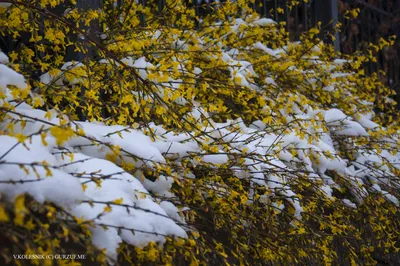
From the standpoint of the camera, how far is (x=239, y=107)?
3.72m

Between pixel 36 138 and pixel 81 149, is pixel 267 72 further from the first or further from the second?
pixel 36 138

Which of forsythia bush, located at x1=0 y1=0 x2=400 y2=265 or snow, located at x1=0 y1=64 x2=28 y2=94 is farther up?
snow, located at x1=0 y1=64 x2=28 y2=94

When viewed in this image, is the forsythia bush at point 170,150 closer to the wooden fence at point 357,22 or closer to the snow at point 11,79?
the snow at point 11,79

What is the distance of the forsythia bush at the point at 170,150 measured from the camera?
1.68 meters

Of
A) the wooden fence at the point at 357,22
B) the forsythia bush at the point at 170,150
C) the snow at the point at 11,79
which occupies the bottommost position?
the wooden fence at the point at 357,22

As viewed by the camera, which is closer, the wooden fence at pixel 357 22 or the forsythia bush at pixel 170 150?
the forsythia bush at pixel 170 150

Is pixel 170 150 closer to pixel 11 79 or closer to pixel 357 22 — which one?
pixel 11 79

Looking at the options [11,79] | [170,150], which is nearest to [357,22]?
[170,150]

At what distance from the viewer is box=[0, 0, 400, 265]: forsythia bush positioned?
168 centimetres

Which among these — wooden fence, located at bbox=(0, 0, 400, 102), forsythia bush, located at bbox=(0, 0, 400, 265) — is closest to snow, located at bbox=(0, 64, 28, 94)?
forsythia bush, located at bbox=(0, 0, 400, 265)

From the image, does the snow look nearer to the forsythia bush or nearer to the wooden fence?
the forsythia bush

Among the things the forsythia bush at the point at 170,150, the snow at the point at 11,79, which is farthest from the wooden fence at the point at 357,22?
the snow at the point at 11,79

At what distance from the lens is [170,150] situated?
2504 mm

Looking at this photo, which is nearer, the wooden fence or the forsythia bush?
the forsythia bush
